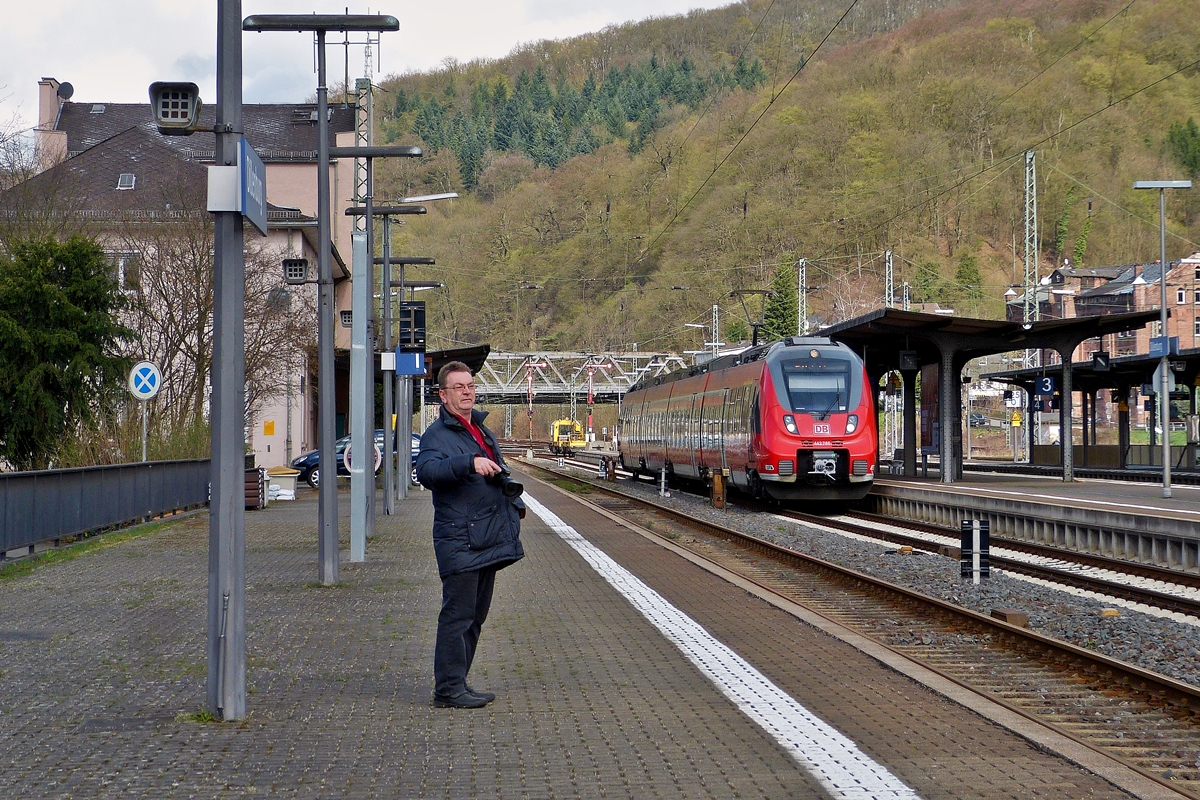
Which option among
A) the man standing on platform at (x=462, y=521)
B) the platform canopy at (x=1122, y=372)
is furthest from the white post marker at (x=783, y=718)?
the platform canopy at (x=1122, y=372)

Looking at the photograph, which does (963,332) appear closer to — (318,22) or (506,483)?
(318,22)

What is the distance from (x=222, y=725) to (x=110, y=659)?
8.32 ft

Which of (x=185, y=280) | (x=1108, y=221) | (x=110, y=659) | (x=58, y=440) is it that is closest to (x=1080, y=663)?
(x=110, y=659)

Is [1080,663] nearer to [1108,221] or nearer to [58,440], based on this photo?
[58,440]

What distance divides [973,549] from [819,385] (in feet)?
36.6

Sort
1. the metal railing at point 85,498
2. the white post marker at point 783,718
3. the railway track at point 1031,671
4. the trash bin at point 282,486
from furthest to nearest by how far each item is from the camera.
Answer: the trash bin at point 282,486 → the metal railing at point 85,498 → the railway track at point 1031,671 → the white post marker at point 783,718

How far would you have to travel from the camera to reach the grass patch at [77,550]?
15.3 metres

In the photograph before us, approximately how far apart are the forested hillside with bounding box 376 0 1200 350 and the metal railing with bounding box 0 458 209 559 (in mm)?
35022

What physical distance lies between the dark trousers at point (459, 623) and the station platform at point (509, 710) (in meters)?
0.19

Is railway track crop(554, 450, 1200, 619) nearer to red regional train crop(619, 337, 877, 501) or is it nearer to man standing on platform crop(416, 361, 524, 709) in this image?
red regional train crop(619, 337, 877, 501)

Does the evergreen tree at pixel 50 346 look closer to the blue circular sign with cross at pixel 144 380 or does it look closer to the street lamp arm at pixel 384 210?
the blue circular sign with cross at pixel 144 380

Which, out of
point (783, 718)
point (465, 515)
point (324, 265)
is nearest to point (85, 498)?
point (324, 265)

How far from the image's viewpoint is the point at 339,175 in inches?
2500

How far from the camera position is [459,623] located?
7070 mm
